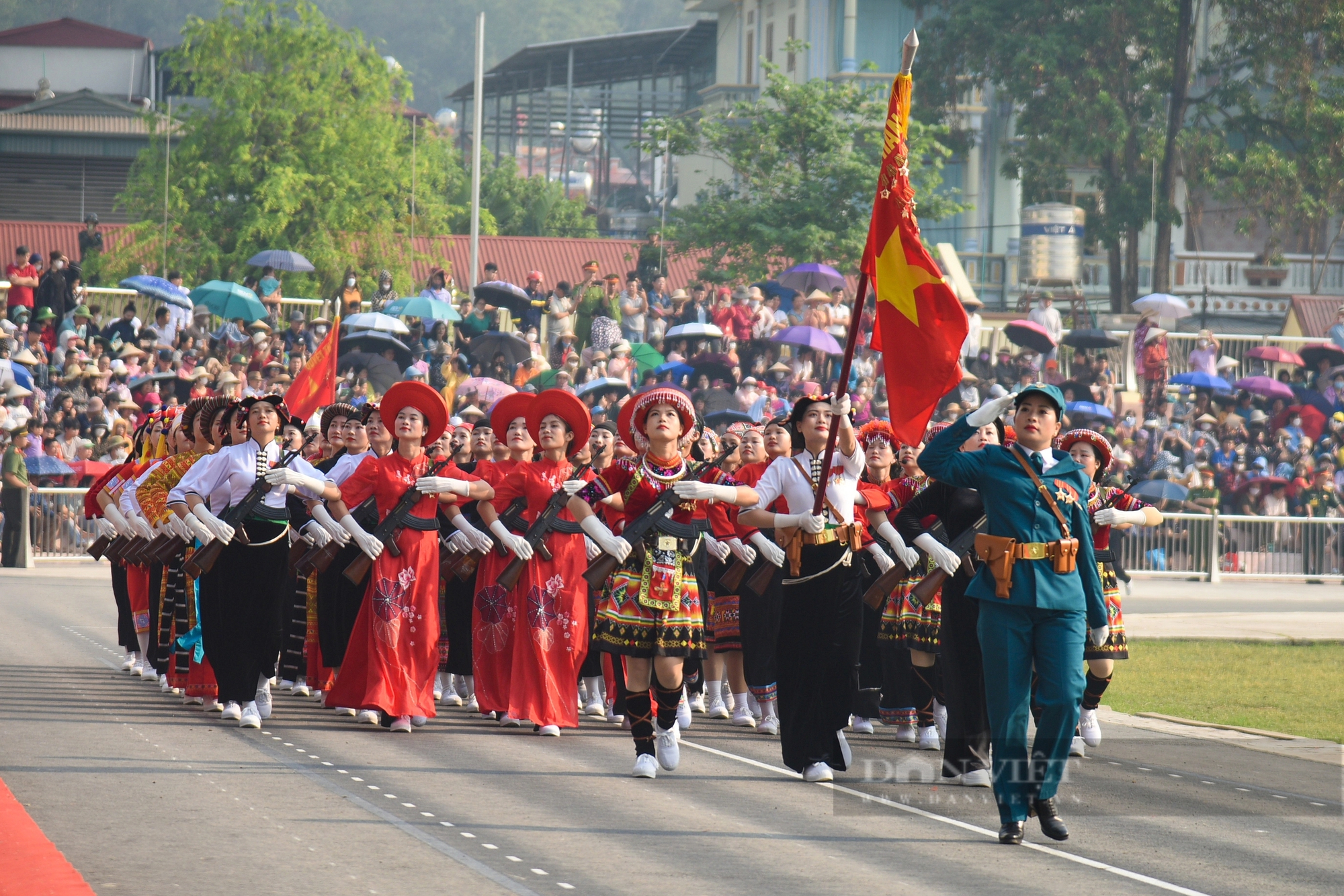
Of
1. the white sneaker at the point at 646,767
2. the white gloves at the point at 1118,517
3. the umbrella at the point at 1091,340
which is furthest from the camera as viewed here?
the umbrella at the point at 1091,340

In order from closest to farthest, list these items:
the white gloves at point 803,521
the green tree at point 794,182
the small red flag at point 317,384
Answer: the white gloves at point 803,521 → the small red flag at point 317,384 → the green tree at point 794,182

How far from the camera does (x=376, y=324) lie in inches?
1040

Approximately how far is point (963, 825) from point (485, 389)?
16.6m

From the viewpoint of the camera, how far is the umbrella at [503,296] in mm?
29375

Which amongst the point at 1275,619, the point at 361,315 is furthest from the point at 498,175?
the point at 1275,619

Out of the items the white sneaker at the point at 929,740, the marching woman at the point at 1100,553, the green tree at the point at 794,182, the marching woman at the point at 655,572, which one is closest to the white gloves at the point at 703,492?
the marching woman at the point at 655,572

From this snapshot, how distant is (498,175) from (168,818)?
6182 centimetres

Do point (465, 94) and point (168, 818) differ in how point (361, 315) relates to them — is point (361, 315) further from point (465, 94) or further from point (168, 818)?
point (465, 94)

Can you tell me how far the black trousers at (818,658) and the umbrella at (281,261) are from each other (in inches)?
919

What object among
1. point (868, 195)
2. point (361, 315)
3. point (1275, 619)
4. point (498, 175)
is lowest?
point (1275, 619)

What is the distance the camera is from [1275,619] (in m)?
19.9

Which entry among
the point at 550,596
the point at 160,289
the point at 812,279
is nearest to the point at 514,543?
the point at 550,596

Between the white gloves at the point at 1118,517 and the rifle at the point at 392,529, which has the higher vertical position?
the white gloves at the point at 1118,517

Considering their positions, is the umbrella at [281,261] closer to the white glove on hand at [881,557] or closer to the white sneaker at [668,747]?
the white glove on hand at [881,557]
